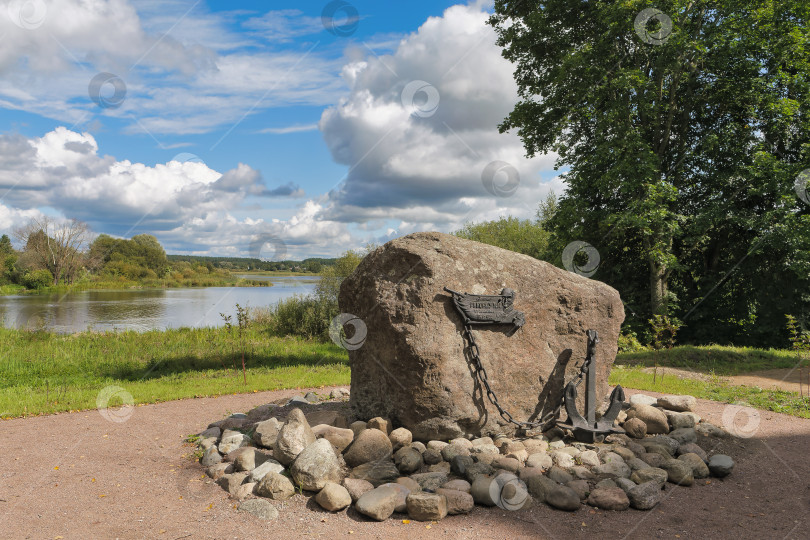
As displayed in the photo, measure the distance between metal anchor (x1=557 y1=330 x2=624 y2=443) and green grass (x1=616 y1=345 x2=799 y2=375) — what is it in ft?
29.2

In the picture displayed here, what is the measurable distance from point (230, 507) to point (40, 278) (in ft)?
162

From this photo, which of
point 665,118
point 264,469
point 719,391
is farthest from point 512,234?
point 264,469

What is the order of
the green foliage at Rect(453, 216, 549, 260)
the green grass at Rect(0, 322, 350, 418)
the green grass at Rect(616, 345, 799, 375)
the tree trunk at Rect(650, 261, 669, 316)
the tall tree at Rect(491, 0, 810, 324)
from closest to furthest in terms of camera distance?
the green grass at Rect(0, 322, 350, 418) < the green grass at Rect(616, 345, 799, 375) < the tall tree at Rect(491, 0, 810, 324) < the tree trunk at Rect(650, 261, 669, 316) < the green foliage at Rect(453, 216, 549, 260)

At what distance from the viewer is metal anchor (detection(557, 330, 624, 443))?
274 inches

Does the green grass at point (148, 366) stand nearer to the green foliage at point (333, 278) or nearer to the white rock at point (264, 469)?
the green foliage at point (333, 278)

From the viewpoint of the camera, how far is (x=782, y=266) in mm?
18266

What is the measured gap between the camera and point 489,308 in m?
6.75

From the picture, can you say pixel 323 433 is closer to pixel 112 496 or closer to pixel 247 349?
pixel 112 496

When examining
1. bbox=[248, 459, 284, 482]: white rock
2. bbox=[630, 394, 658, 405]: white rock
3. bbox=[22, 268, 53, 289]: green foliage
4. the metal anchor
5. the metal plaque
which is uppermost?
bbox=[22, 268, 53, 289]: green foliage

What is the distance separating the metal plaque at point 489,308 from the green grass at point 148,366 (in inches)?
238

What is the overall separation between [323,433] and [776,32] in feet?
64.9

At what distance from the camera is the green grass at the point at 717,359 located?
15.2m

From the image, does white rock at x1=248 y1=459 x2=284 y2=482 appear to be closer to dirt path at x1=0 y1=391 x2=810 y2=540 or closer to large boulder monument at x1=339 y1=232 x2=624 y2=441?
dirt path at x1=0 y1=391 x2=810 y2=540

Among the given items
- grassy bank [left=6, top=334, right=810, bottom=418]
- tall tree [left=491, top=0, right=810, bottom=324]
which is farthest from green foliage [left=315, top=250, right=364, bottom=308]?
tall tree [left=491, top=0, right=810, bottom=324]
